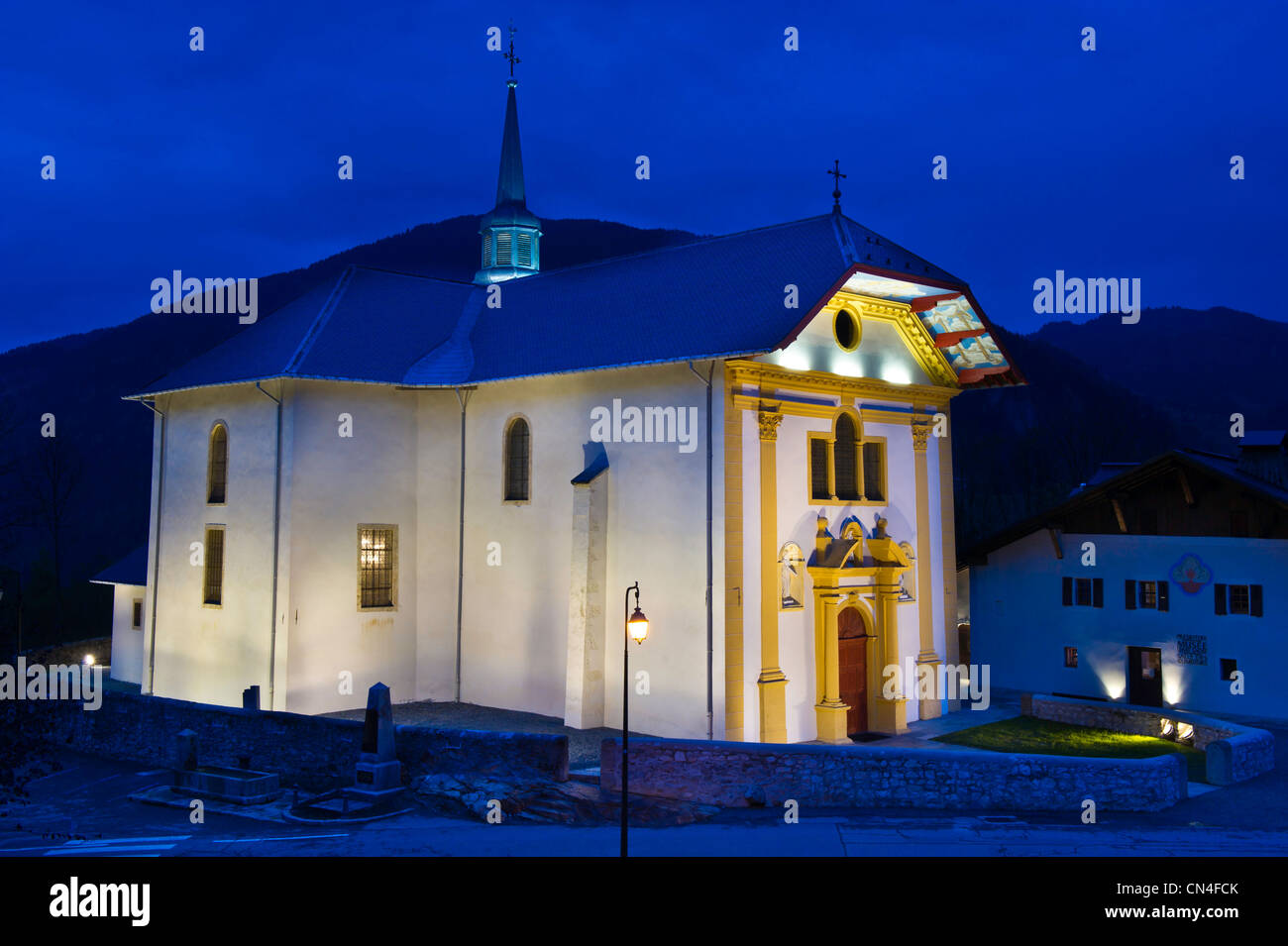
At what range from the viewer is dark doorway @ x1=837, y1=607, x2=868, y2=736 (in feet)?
78.9

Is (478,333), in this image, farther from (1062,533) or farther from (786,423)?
(1062,533)

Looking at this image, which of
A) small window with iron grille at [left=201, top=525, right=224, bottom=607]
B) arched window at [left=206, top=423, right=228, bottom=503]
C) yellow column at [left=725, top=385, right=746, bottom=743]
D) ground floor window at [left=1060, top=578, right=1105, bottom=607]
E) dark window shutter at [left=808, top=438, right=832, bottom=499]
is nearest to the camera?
yellow column at [left=725, top=385, right=746, bottom=743]

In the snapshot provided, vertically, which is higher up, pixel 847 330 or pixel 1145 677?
pixel 847 330

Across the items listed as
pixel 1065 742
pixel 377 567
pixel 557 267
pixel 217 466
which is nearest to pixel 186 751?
pixel 377 567

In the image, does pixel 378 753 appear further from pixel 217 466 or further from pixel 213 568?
pixel 217 466

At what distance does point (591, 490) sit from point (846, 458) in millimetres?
6065

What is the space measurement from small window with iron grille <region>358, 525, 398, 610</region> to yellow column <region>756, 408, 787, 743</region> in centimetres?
986

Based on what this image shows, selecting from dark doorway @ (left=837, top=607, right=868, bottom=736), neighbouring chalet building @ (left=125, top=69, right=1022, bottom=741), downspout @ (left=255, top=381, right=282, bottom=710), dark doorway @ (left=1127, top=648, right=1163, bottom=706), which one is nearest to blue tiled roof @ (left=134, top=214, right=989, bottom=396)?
neighbouring chalet building @ (left=125, top=69, right=1022, bottom=741)

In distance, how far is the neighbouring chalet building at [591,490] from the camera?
22234mm

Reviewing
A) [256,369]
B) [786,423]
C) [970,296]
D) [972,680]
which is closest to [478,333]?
[256,369]

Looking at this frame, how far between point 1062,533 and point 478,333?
1746 centimetres

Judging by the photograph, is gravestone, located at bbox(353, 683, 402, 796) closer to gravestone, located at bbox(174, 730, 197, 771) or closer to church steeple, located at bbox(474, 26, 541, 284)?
gravestone, located at bbox(174, 730, 197, 771)

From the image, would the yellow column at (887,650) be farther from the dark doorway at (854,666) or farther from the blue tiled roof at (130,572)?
the blue tiled roof at (130,572)

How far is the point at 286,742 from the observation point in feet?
69.1
